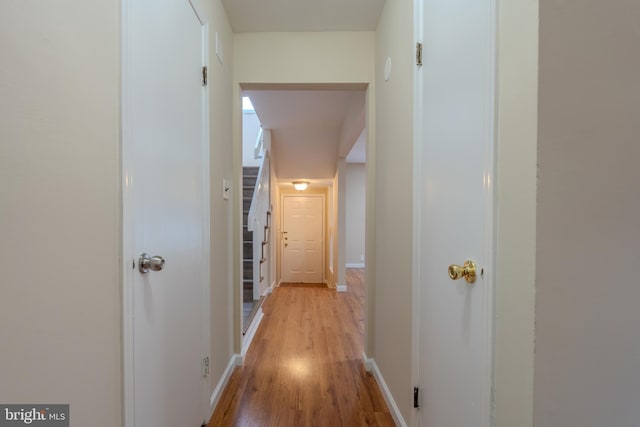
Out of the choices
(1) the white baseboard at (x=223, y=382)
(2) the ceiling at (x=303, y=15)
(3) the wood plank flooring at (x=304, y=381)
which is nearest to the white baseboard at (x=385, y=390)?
(3) the wood plank flooring at (x=304, y=381)

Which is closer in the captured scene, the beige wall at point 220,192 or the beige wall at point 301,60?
the beige wall at point 220,192

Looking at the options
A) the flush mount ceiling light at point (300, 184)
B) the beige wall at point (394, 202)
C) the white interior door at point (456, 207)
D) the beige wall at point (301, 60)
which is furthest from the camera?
the flush mount ceiling light at point (300, 184)

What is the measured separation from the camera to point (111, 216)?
0.89 metres

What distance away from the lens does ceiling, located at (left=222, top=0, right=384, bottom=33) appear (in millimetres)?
2080

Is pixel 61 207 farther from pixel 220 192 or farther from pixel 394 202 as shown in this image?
pixel 394 202

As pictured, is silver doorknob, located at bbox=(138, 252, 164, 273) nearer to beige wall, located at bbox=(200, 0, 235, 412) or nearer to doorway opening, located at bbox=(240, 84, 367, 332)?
beige wall, located at bbox=(200, 0, 235, 412)

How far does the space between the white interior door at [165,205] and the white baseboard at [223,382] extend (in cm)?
15

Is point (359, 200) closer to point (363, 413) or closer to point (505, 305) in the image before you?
Answer: point (363, 413)

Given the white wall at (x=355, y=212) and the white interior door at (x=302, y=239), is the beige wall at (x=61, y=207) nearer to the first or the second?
the white interior door at (x=302, y=239)

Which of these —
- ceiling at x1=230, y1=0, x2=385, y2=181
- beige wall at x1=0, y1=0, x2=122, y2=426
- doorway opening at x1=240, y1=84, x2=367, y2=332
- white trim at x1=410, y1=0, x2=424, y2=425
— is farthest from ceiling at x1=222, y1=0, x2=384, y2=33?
beige wall at x1=0, y1=0, x2=122, y2=426

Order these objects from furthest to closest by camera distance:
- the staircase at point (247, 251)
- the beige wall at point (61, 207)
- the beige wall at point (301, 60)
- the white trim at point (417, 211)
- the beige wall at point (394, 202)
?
the staircase at point (247, 251) → the beige wall at point (301, 60) → the beige wall at point (394, 202) → the white trim at point (417, 211) → the beige wall at point (61, 207)

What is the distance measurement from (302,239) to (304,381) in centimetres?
482

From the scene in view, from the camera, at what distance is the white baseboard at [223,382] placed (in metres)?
1.79

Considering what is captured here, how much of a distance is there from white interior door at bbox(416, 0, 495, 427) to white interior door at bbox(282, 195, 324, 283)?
216 inches
